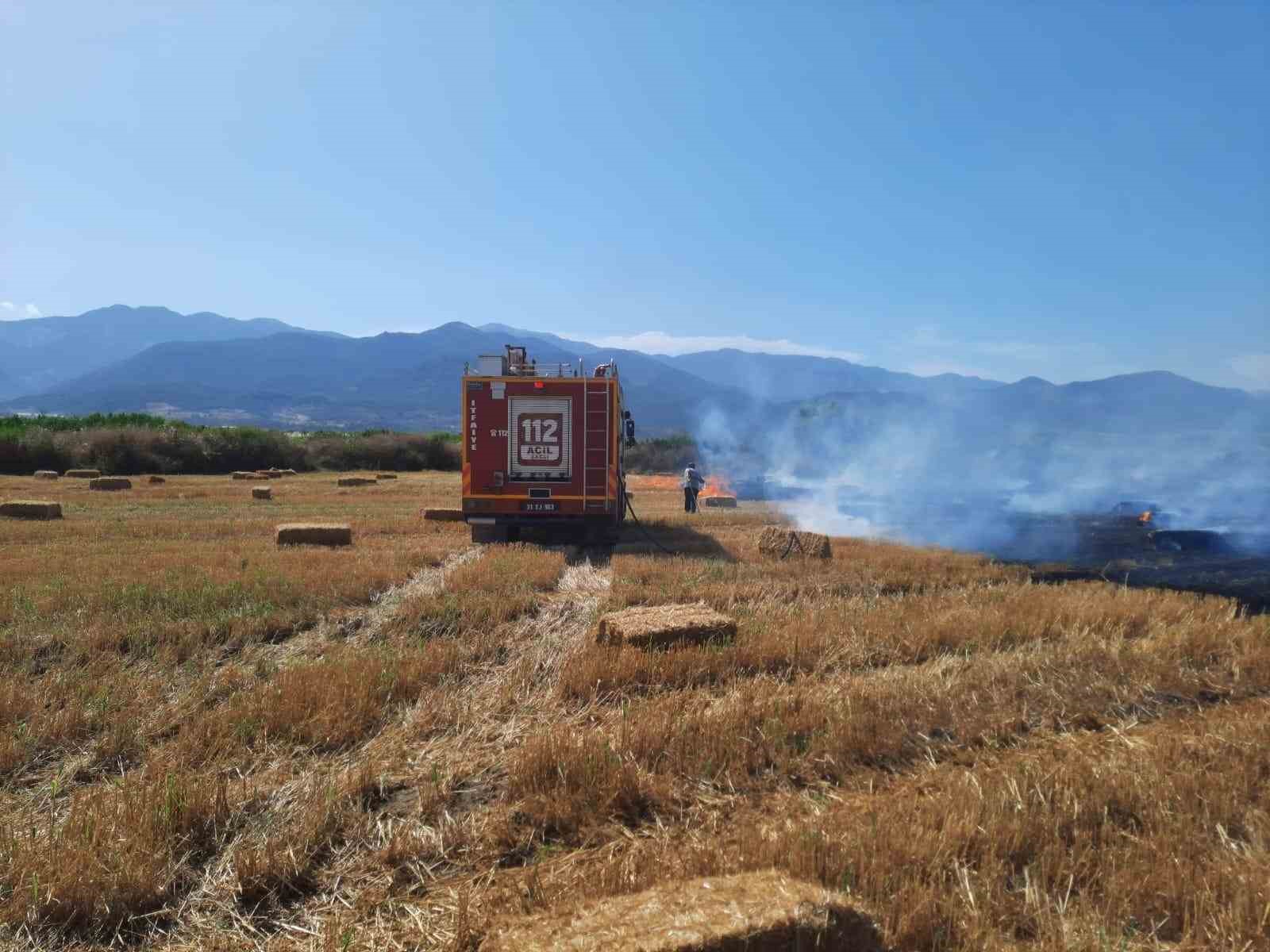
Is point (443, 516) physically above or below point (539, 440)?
below

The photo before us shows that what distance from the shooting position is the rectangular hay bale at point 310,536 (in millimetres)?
14195

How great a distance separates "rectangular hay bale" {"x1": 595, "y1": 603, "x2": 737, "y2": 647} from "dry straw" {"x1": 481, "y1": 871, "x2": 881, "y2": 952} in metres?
3.77

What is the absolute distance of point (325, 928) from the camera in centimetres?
333

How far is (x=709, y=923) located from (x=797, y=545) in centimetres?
1054

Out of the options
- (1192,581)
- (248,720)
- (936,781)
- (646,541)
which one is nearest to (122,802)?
(248,720)

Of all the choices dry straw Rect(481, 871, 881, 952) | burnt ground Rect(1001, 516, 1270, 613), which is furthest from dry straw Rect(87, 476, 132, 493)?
dry straw Rect(481, 871, 881, 952)

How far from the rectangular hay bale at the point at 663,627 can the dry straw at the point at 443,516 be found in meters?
12.0

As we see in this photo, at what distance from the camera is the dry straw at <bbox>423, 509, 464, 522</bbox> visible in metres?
19.2

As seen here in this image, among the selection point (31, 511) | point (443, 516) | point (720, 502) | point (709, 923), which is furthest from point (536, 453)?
point (720, 502)

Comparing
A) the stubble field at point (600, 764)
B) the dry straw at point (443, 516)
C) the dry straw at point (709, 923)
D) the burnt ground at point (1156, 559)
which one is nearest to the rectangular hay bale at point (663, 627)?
the stubble field at point (600, 764)

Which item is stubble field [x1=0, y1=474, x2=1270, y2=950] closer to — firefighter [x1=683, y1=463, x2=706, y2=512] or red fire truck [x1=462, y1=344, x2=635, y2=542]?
red fire truck [x1=462, y1=344, x2=635, y2=542]

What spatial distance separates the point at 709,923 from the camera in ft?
9.36

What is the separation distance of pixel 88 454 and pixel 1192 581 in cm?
4661

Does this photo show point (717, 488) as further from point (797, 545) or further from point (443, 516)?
point (797, 545)
